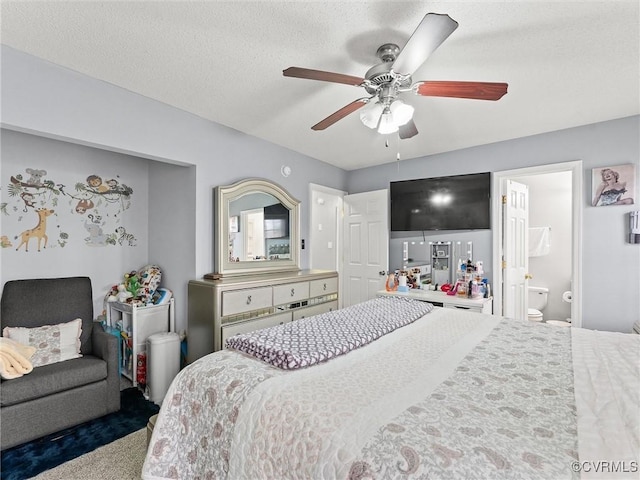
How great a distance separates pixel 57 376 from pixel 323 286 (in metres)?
2.38

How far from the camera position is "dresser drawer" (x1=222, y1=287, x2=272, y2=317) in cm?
266

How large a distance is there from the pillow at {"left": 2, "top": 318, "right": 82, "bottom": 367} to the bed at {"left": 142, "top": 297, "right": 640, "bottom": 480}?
5.33 feet

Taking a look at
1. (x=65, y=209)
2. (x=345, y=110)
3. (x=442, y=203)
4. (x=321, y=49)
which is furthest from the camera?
(x=442, y=203)

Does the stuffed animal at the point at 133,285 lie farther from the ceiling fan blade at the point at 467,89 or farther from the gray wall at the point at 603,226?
the gray wall at the point at 603,226

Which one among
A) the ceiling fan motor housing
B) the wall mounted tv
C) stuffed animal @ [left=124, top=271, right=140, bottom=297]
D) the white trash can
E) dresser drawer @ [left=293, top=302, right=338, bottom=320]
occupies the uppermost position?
the ceiling fan motor housing

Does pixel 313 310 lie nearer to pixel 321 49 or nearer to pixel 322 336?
pixel 322 336

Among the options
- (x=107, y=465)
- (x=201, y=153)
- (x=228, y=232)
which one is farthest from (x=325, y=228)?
(x=107, y=465)

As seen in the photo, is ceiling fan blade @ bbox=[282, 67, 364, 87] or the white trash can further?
the white trash can

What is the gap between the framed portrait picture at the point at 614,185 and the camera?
2.79 meters

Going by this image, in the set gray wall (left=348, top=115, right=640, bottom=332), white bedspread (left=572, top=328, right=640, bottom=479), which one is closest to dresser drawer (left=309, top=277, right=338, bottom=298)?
white bedspread (left=572, top=328, right=640, bottom=479)

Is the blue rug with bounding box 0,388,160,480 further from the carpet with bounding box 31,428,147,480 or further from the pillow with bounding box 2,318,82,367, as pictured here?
the pillow with bounding box 2,318,82,367

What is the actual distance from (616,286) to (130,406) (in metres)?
4.36

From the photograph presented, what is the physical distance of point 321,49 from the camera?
1853 mm

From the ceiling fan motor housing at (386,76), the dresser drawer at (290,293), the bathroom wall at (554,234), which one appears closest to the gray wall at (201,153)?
the dresser drawer at (290,293)
